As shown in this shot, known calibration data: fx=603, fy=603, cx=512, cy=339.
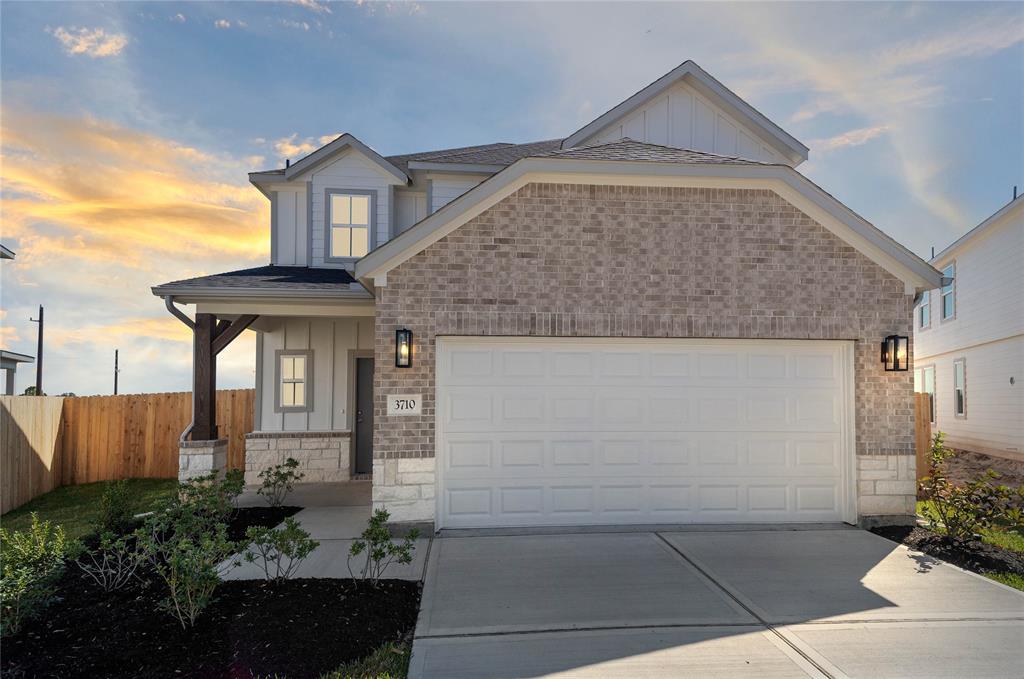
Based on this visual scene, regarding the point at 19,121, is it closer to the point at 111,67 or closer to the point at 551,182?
the point at 111,67

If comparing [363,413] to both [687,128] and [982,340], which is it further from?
[982,340]

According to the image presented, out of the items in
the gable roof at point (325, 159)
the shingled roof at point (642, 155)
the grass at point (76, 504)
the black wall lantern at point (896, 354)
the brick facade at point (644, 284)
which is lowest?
the grass at point (76, 504)

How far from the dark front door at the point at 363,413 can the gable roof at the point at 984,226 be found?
1570cm

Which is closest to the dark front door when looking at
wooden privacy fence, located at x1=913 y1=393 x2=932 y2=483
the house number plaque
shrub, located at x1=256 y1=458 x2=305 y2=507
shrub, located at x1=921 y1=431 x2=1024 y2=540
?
shrub, located at x1=256 y1=458 x2=305 y2=507

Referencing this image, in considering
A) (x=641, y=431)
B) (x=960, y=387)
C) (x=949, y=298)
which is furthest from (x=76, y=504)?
(x=949, y=298)

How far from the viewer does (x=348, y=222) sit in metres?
11.4

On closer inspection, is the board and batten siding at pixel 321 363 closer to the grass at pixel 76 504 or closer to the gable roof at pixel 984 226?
the grass at pixel 76 504

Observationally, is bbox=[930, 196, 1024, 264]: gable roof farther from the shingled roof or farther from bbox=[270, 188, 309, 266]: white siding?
bbox=[270, 188, 309, 266]: white siding

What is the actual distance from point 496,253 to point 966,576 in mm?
5797

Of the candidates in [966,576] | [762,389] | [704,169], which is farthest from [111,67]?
[966,576]

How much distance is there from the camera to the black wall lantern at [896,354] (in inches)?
293

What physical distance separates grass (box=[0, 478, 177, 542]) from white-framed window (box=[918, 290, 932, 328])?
73.1 ft

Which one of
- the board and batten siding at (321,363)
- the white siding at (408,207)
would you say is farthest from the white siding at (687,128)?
the board and batten siding at (321,363)

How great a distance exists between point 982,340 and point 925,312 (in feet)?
Result: 14.3
